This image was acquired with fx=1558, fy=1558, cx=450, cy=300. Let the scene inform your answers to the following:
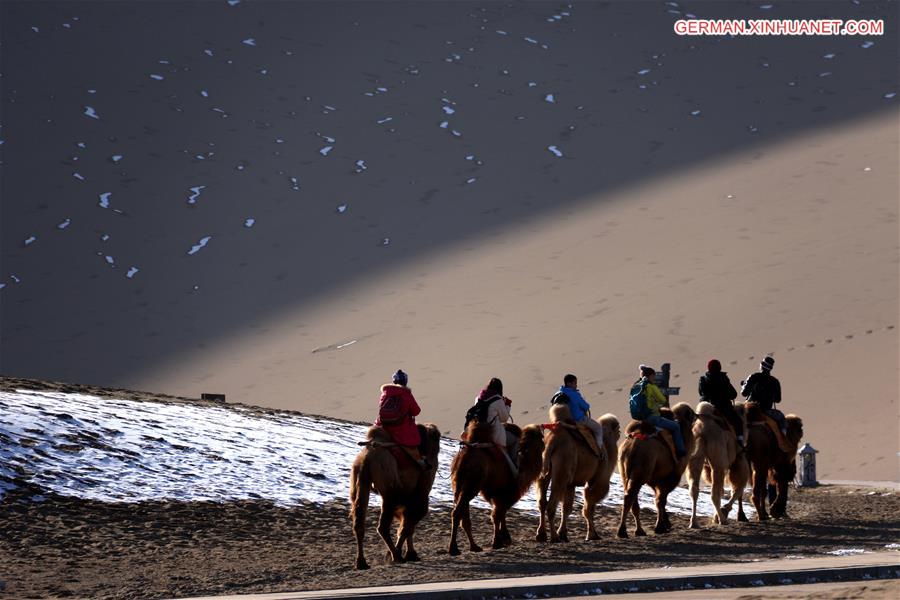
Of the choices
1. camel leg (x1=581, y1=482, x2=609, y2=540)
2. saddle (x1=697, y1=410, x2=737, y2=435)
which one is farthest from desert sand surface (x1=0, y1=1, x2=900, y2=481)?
camel leg (x1=581, y1=482, x2=609, y2=540)

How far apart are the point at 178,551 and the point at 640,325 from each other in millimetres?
28467

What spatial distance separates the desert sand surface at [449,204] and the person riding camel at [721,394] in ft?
36.3

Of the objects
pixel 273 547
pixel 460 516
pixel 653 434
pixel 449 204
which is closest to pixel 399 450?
pixel 460 516

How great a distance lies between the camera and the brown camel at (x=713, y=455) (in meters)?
21.0

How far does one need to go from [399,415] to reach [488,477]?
1.78 metres

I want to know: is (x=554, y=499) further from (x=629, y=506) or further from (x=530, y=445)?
(x=629, y=506)

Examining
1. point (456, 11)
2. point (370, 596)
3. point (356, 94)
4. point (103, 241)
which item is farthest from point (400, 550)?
point (456, 11)

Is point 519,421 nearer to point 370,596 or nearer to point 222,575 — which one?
point 222,575

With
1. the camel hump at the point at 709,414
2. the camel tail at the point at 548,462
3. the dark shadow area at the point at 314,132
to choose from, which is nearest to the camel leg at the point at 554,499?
the camel tail at the point at 548,462

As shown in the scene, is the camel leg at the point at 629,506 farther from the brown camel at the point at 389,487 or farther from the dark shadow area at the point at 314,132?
the dark shadow area at the point at 314,132

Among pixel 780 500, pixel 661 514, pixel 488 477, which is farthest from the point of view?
pixel 780 500

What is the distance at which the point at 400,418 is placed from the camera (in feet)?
56.7

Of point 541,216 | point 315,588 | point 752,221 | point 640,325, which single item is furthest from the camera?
point 541,216

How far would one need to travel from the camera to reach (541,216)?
186 feet
